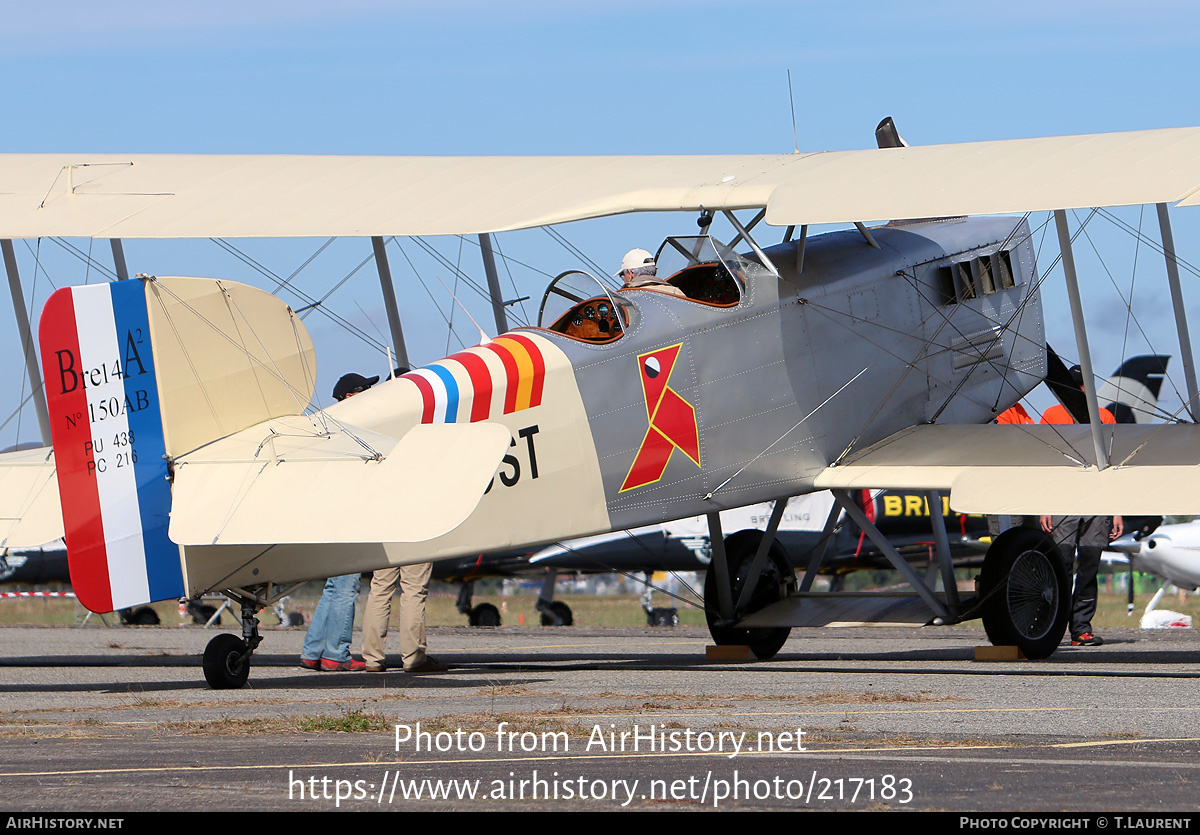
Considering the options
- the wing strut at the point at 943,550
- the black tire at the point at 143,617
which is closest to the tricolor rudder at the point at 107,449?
the wing strut at the point at 943,550

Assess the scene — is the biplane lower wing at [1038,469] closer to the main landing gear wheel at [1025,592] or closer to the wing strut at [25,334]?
the main landing gear wheel at [1025,592]

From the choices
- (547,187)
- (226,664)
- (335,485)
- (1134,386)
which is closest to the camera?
(335,485)

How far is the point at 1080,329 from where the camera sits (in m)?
11.8

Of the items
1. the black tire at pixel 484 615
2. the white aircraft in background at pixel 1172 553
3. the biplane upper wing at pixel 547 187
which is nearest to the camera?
the biplane upper wing at pixel 547 187

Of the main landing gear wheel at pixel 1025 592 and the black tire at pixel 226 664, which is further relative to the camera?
the main landing gear wheel at pixel 1025 592

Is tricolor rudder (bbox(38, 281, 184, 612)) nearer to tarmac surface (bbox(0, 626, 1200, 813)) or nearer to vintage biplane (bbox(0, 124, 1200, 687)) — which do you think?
vintage biplane (bbox(0, 124, 1200, 687))

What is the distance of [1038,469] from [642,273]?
11.2ft

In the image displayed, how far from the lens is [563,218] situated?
11.6 metres

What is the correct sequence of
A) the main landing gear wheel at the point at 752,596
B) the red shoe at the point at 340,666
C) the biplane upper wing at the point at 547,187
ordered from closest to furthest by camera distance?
the biplane upper wing at the point at 547,187, the red shoe at the point at 340,666, the main landing gear wheel at the point at 752,596

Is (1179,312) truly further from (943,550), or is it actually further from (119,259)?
(119,259)

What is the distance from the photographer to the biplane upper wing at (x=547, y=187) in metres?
10.7

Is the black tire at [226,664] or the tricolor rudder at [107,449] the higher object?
the tricolor rudder at [107,449]

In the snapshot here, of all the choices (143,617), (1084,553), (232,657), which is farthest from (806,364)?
(143,617)

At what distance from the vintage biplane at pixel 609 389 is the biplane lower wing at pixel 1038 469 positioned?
3cm
